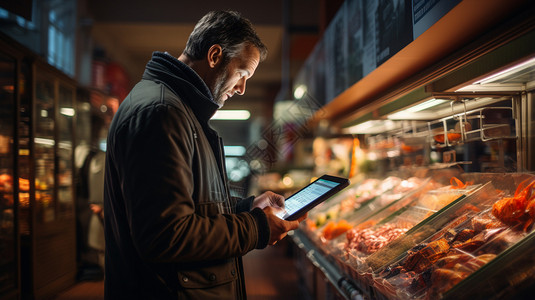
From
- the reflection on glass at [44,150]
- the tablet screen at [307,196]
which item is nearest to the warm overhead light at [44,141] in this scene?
the reflection on glass at [44,150]

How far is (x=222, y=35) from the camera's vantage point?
1353mm

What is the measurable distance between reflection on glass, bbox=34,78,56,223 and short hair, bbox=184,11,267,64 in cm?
279

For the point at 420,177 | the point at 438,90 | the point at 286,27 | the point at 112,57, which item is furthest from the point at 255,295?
the point at 112,57

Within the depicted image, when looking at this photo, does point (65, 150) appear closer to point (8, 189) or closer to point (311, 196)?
point (8, 189)

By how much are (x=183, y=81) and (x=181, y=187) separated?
17.6 inches

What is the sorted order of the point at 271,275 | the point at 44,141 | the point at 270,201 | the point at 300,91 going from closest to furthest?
the point at 270,201, the point at 44,141, the point at 271,275, the point at 300,91

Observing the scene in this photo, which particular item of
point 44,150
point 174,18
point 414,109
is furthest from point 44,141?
point 174,18

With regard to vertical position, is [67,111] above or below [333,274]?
Result: above

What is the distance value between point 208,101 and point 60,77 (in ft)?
11.5

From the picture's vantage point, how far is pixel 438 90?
5.81ft

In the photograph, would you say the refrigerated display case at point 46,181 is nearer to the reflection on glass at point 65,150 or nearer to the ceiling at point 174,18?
the reflection on glass at point 65,150

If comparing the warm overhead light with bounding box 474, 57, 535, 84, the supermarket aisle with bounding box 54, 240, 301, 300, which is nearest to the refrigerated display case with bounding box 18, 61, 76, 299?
the supermarket aisle with bounding box 54, 240, 301, 300

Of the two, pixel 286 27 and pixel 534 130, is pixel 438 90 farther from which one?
pixel 286 27

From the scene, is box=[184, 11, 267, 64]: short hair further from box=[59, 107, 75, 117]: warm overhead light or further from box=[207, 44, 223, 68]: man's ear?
box=[59, 107, 75, 117]: warm overhead light
